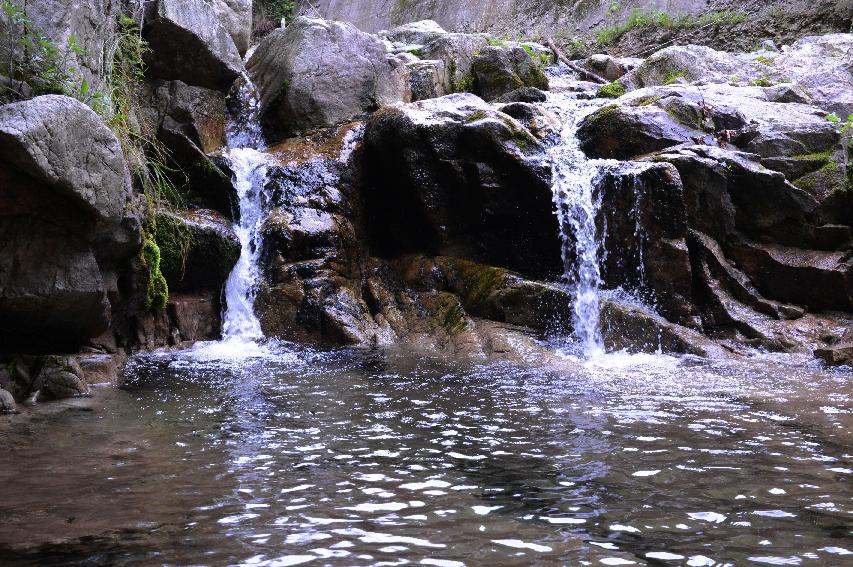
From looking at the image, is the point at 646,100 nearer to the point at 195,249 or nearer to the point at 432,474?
the point at 195,249

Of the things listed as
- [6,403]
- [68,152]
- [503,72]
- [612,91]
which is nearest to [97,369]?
[6,403]

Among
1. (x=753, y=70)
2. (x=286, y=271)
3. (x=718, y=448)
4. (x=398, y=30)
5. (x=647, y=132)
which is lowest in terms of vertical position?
(x=718, y=448)

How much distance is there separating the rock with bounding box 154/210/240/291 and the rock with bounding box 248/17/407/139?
306 cm

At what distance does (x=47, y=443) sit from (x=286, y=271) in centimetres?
516

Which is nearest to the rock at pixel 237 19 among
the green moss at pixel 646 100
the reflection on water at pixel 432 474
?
the green moss at pixel 646 100

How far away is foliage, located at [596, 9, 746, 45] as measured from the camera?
17.9 metres

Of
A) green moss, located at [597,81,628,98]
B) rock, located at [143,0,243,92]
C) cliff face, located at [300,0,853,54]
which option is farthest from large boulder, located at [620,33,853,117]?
rock, located at [143,0,243,92]

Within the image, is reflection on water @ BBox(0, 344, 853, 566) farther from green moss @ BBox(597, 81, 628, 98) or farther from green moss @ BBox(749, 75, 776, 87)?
green moss @ BBox(597, 81, 628, 98)

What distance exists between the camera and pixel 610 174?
31.6ft

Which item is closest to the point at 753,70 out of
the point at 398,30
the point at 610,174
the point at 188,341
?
the point at 610,174

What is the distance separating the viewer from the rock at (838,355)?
→ 24.3 feet

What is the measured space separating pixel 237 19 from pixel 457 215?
6.58m

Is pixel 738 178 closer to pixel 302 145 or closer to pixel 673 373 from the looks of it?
pixel 673 373

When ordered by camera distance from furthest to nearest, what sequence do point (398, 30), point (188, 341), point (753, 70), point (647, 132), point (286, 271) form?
point (398, 30) → point (753, 70) → point (647, 132) → point (286, 271) → point (188, 341)
